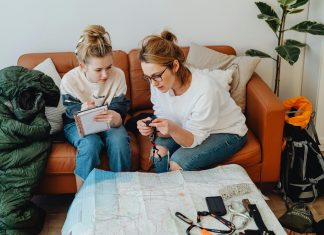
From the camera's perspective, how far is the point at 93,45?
2.22m

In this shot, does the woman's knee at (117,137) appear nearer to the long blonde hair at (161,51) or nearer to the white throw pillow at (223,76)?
the long blonde hair at (161,51)

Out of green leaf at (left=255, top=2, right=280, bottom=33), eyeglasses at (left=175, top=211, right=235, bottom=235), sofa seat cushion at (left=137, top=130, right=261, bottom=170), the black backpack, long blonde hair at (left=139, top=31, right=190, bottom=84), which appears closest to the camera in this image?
eyeglasses at (left=175, top=211, right=235, bottom=235)

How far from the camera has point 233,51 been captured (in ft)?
9.58

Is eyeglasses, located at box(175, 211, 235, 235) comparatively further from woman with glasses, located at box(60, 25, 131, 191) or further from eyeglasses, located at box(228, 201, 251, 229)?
woman with glasses, located at box(60, 25, 131, 191)

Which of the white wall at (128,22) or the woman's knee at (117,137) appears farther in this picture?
the white wall at (128,22)

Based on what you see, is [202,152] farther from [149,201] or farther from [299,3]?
[299,3]

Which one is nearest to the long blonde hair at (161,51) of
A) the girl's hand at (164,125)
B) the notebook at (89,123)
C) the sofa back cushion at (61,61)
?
the girl's hand at (164,125)

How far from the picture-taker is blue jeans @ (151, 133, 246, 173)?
7.28 ft

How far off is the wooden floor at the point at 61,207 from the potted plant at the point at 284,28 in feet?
2.66

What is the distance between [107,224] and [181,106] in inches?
28.9

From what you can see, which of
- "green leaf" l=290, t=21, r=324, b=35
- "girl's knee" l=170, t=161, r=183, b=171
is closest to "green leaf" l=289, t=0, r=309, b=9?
"green leaf" l=290, t=21, r=324, b=35

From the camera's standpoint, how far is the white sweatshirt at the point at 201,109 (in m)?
2.14

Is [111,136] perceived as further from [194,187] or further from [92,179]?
[194,187]

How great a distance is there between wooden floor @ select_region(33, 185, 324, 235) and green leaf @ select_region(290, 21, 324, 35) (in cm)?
99
